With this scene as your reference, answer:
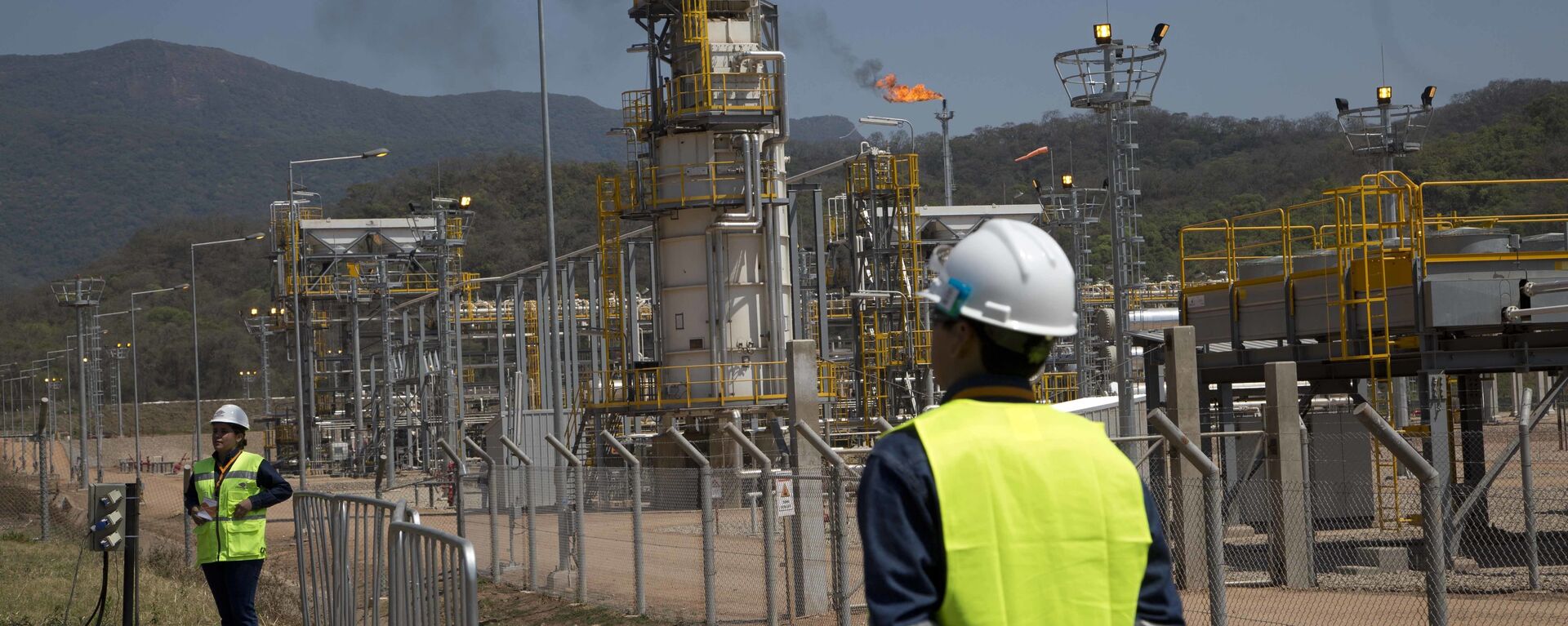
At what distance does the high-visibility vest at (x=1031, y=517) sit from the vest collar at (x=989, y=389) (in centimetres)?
3

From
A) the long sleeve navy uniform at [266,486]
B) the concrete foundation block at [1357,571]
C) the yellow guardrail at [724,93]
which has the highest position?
the yellow guardrail at [724,93]

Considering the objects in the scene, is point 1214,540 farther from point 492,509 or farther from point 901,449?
point 492,509

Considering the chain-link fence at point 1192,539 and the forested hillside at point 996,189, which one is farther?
the forested hillside at point 996,189

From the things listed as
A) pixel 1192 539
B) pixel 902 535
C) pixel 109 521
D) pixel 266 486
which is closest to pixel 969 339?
pixel 902 535

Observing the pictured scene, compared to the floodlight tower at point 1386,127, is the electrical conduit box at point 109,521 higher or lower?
lower

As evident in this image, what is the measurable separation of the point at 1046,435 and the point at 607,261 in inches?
1402

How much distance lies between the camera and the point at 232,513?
1122 centimetres

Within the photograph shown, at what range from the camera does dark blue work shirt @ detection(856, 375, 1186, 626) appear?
2930 millimetres

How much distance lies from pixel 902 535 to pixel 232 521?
364 inches

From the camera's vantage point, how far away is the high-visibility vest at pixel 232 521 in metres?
11.2

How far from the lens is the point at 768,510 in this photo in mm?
12945

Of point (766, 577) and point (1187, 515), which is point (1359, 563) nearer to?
point (1187, 515)

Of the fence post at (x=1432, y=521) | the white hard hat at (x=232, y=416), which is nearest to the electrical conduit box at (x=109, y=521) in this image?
the white hard hat at (x=232, y=416)

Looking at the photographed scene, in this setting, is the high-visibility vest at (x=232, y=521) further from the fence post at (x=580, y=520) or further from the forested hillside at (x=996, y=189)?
the forested hillside at (x=996, y=189)
